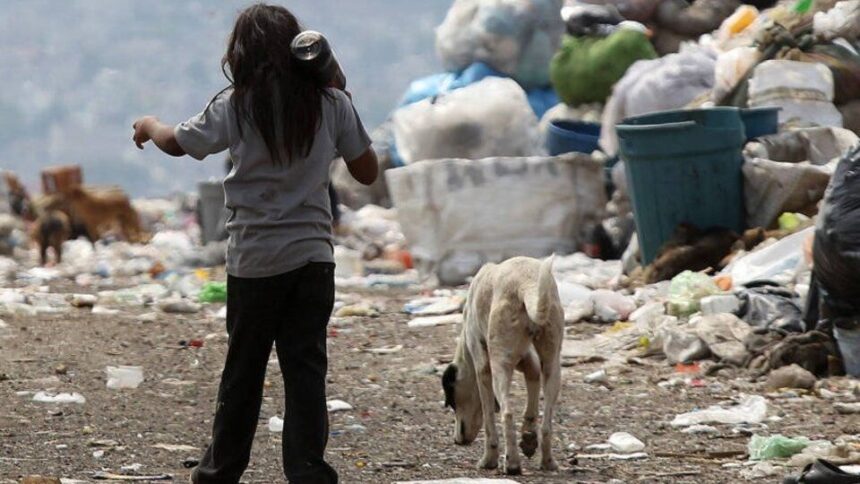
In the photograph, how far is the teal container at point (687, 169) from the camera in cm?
922

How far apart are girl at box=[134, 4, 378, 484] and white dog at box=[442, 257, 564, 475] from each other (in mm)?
691

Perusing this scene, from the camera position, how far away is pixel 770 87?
34.0ft

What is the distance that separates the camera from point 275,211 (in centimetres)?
375

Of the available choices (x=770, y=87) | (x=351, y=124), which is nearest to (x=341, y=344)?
(x=770, y=87)

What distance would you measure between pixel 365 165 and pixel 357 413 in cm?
227

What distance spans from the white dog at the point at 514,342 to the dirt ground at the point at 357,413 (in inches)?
4.2

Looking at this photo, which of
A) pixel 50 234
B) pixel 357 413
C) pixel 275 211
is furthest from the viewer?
pixel 50 234

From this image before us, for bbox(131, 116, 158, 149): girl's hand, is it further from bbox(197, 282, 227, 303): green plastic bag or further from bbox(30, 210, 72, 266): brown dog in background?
bbox(30, 210, 72, 266): brown dog in background

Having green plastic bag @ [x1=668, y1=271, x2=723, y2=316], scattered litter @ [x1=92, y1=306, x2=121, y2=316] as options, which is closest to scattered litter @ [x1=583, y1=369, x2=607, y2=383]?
green plastic bag @ [x1=668, y1=271, x2=723, y2=316]

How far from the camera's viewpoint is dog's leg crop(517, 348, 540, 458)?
467 cm

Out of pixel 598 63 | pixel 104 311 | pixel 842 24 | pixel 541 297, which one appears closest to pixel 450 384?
pixel 541 297

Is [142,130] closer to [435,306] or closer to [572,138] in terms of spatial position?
[435,306]

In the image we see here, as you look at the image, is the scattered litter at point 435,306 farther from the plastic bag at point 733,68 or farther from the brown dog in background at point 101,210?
the brown dog in background at point 101,210

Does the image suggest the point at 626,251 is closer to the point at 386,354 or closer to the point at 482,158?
the point at 482,158
